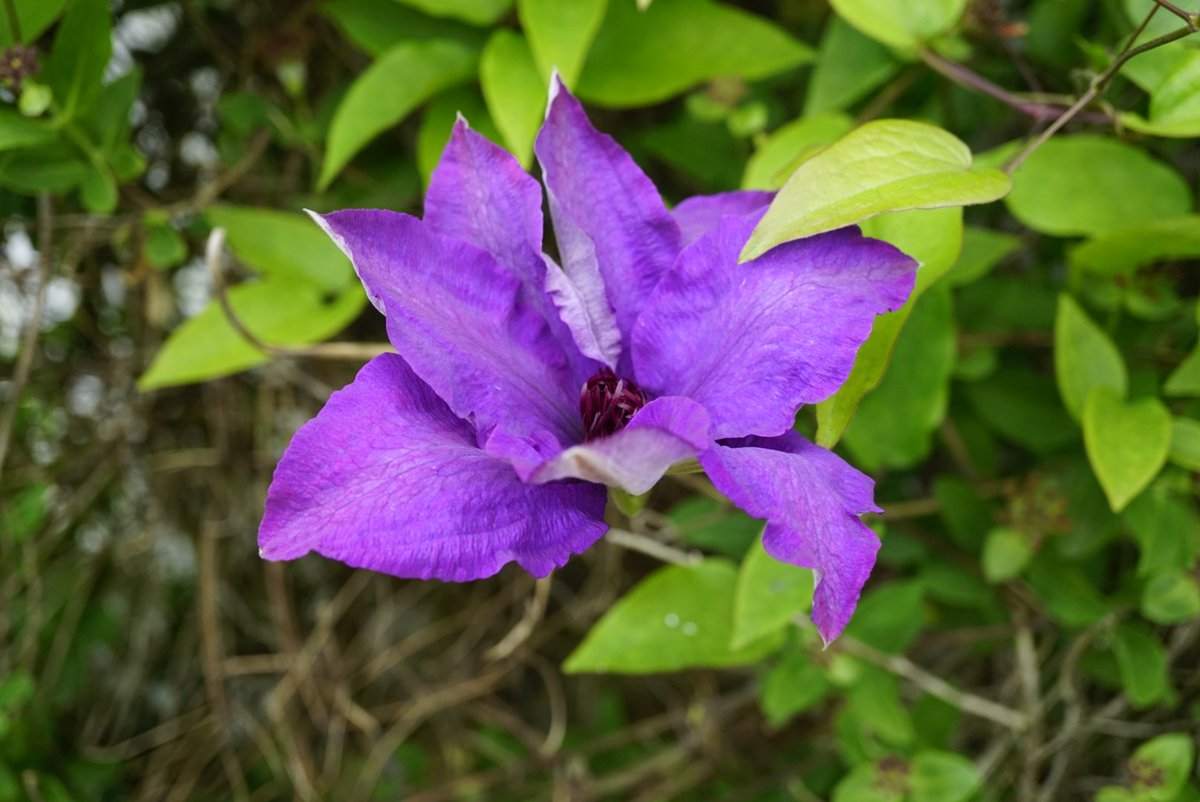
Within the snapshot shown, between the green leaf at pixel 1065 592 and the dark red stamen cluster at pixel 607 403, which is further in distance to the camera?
the green leaf at pixel 1065 592

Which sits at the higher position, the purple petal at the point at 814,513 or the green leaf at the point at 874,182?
the green leaf at the point at 874,182

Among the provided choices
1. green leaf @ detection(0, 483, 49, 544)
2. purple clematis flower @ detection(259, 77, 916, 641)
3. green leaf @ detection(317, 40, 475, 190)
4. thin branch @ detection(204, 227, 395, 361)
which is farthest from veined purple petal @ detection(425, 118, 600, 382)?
green leaf @ detection(0, 483, 49, 544)

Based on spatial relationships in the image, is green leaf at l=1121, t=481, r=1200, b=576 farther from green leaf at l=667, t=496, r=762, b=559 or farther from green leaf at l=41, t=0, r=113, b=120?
green leaf at l=41, t=0, r=113, b=120

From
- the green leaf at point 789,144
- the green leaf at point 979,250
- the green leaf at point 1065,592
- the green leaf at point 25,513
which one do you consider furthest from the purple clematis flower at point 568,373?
the green leaf at point 25,513

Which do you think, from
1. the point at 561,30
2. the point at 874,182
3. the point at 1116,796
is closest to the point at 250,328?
the point at 561,30

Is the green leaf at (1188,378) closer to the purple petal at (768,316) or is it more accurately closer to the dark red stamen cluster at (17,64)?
the purple petal at (768,316)

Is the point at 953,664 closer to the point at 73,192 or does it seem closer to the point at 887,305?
the point at 887,305
